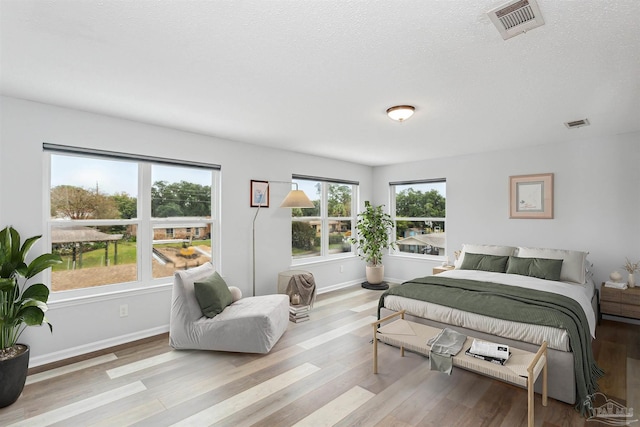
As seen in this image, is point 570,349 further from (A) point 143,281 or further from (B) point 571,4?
(A) point 143,281

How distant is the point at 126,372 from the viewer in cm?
283

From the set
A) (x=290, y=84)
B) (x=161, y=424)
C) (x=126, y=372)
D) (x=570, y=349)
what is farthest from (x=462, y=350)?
(x=126, y=372)

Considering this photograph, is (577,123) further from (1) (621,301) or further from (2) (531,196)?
(1) (621,301)

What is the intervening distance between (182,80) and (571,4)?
2514 millimetres

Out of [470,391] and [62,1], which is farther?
[470,391]

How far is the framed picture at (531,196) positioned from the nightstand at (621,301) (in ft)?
3.94

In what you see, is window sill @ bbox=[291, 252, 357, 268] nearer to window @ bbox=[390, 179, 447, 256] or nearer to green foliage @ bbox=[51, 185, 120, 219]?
window @ bbox=[390, 179, 447, 256]

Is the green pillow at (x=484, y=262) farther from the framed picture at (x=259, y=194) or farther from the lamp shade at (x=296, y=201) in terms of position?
the framed picture at (x=259, y=194)

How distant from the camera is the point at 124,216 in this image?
3.61 meters

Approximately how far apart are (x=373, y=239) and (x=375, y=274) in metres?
0.66

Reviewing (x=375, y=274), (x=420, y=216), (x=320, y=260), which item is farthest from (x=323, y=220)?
(x=420, y=216)

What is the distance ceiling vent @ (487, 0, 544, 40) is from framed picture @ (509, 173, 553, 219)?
3.58 m

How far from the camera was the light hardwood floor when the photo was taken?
7.22 feet

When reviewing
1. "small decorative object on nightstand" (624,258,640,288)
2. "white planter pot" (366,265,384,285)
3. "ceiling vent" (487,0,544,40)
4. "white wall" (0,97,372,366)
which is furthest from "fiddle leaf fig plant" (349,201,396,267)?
"ceiling vent" (487,0,544,40)
